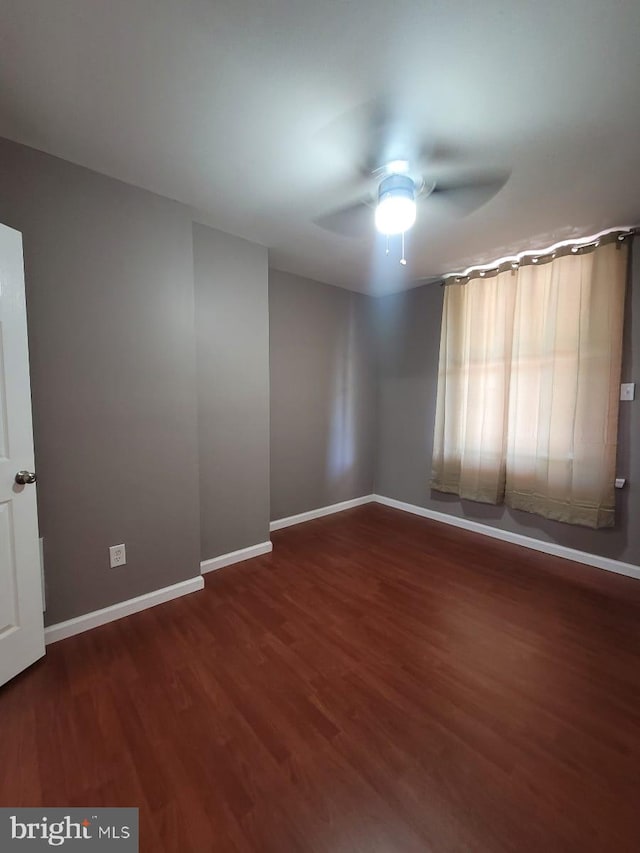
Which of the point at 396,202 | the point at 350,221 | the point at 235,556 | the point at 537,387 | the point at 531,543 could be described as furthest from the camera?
the point at 531,543

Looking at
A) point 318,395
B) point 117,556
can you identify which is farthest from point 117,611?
point 318,395

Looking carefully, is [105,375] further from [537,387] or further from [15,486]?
[537,387]

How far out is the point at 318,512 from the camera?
12.3ft

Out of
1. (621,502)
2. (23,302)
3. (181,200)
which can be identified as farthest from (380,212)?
(621,502)

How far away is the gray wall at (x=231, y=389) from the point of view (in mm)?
2465

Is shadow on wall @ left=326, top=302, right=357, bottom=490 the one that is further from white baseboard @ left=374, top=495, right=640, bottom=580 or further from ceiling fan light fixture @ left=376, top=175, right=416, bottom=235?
ceiling fan light fixture @ left=376, top=175, right=416, bottom=235

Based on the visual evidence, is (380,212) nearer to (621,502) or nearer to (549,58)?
(549,58)

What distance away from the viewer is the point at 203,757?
125cm

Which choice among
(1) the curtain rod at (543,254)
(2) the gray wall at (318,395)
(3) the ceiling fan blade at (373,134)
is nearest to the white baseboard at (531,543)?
(2) the gray wall at (318,395)

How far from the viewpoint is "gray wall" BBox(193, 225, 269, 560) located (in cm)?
246

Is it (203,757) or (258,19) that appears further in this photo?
(203,757)

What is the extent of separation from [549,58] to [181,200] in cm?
190

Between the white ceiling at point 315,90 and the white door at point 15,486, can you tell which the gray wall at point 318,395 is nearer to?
the white ceiling at point 315,90

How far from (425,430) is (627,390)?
5.65ft
